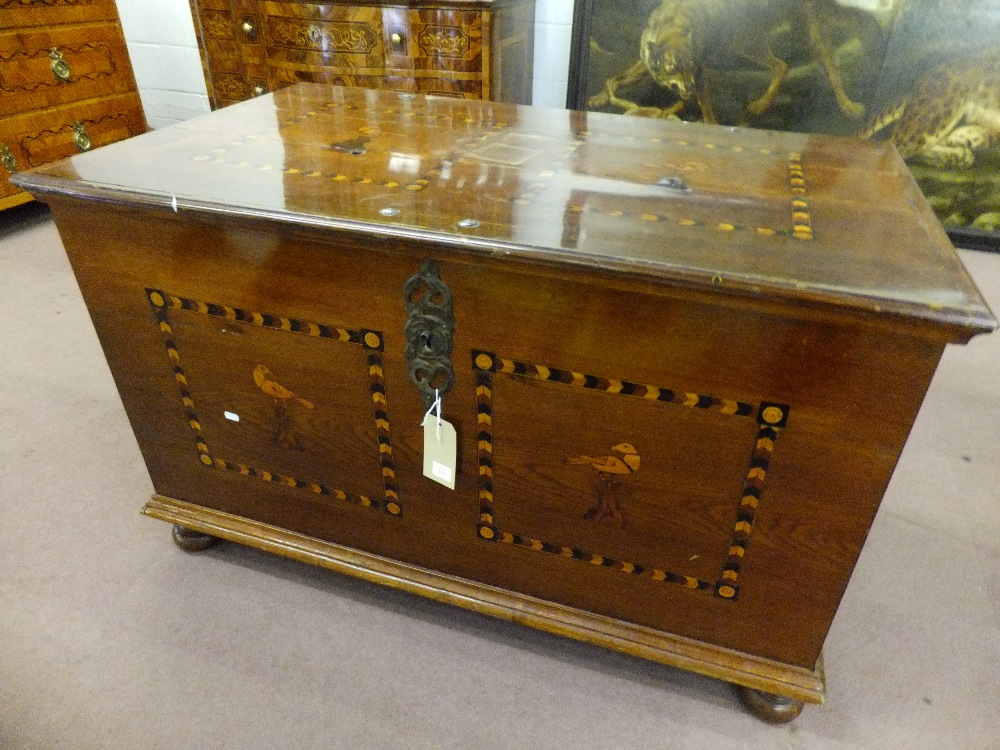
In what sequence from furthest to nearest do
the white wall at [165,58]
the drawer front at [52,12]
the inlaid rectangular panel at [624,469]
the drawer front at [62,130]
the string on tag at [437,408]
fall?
the white wall at [165,58], the drawer front at [62,130], the drawer front at [52,12], the string on tag at [437,408], the inlaid rectangular panel at [624,469]

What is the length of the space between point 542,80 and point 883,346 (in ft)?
8.46

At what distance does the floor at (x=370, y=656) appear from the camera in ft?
3.71

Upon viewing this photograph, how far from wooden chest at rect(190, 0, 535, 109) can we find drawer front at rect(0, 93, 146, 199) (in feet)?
1.80

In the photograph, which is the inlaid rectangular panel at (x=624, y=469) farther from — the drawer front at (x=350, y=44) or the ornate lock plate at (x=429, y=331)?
the drawer front at (x=350, y=44)

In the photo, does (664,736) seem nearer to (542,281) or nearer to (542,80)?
(542,281)

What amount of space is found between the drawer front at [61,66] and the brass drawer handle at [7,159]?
0.14m

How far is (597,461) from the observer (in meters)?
1.02

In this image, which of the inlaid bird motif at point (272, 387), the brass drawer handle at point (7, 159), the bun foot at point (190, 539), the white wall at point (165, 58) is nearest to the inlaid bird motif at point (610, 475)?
the inlaid bird motif at point (272, 387)

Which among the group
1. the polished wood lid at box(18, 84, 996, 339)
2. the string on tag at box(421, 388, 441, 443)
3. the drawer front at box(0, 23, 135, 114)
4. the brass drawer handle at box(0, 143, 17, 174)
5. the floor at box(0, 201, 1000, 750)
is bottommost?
the floor at box(0, 201, 1000, 750)

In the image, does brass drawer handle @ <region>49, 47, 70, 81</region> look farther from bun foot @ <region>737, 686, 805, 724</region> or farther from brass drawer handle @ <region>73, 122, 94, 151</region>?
bun foot @ <region>737, 686, 805, 724</region>

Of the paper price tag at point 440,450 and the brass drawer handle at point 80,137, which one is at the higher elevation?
the paper price tag at point 440,450

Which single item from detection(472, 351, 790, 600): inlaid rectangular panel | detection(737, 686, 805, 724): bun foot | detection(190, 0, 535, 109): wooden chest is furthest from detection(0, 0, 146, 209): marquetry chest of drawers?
detection(737, 686, 805, 724): bun foot

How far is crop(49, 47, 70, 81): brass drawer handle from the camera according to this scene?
2664 millimetres

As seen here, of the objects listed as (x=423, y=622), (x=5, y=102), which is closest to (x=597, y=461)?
(x=423, y=622)
